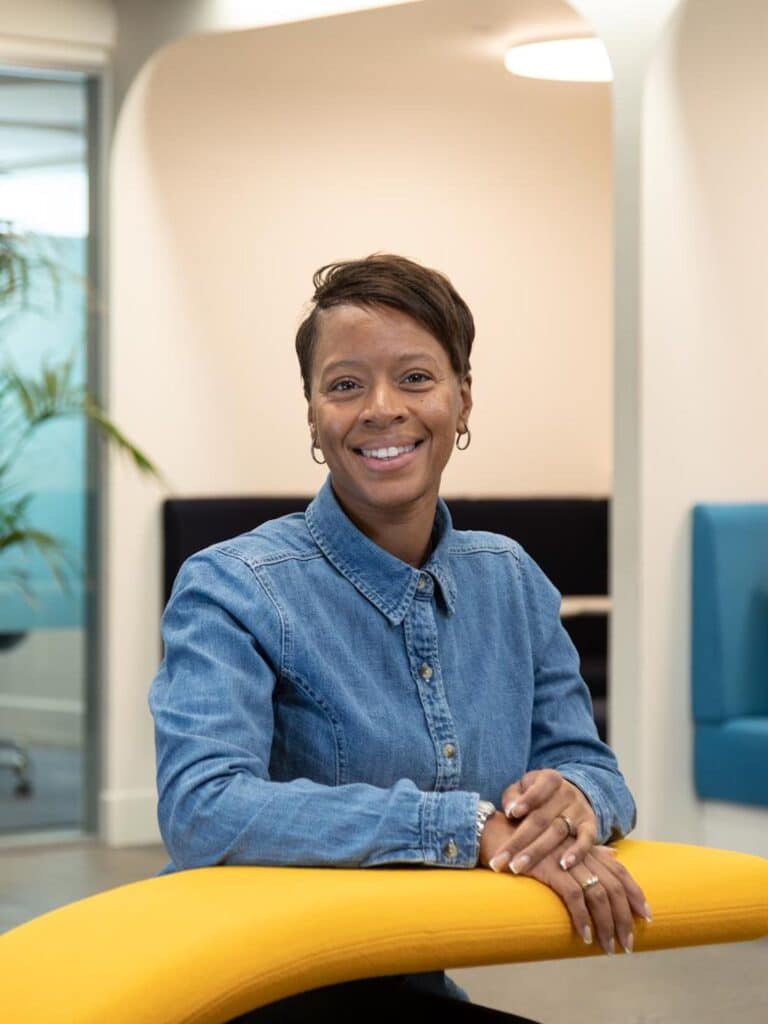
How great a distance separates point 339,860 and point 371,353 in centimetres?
52

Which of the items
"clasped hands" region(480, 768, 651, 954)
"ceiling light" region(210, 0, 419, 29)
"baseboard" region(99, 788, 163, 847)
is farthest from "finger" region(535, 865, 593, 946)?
"baseboard" region(99, 788, 163, 847)

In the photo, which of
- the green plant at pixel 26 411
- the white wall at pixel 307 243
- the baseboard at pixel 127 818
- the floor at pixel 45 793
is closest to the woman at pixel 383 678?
the green plant at pixel 26 411

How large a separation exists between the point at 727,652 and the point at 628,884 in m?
3.60

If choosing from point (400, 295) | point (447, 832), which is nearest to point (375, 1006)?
point (447, 832)

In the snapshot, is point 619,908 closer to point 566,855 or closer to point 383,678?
point 566,855

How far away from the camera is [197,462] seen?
6.53m

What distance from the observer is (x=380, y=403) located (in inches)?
72.0

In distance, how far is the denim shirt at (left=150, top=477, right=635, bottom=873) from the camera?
1669 millimetres

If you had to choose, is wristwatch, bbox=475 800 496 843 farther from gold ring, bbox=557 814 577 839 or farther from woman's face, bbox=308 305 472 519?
woman's face, bbox=308 305 472 519

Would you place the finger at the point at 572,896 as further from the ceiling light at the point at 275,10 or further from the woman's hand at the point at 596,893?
the ceiling light at the point at 275,10

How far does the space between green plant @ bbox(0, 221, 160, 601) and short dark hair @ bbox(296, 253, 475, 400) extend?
395cm

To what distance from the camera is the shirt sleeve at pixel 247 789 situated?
1.66 metres

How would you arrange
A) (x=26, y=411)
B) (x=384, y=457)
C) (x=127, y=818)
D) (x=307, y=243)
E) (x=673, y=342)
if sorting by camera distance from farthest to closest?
1. (x=307, y=243)
2. (x=127, y=818)
3. (x=26, y=411)
4. (x=673, y=342)
5. (x=384, y=457)

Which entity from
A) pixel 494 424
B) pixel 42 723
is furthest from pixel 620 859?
pixel 494 424
